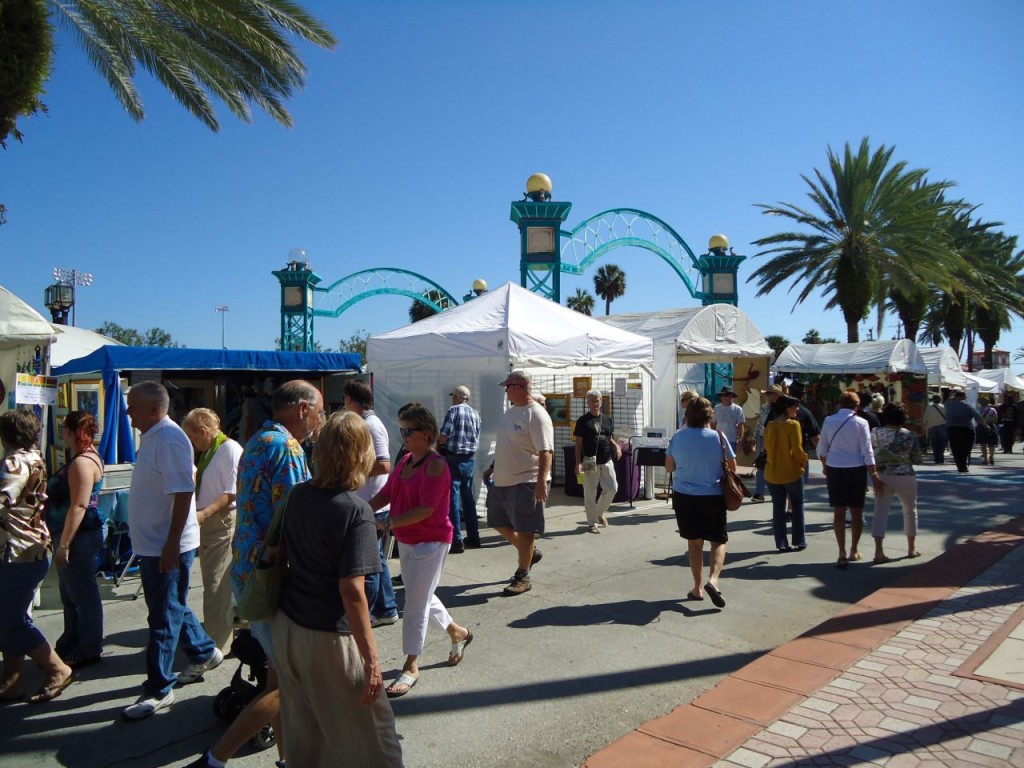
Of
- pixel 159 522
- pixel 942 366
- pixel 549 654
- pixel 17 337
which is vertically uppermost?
pixel 942 366

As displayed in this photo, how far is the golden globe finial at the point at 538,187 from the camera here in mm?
15602

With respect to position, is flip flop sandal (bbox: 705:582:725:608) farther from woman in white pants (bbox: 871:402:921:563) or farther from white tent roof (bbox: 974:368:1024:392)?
white tent roof (bbox: 974:368:1024:392)

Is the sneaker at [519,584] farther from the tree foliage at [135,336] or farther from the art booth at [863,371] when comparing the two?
the tree foliage at [135,336]

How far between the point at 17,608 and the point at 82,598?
47cm

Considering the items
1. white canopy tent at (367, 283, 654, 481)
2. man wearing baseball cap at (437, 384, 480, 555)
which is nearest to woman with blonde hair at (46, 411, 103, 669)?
man wearing baseball cap at (437, 384, 480, 555)

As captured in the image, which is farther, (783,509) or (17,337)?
(783,509)

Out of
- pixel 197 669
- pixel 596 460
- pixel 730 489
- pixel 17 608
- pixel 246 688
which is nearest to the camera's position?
pixel 246 688

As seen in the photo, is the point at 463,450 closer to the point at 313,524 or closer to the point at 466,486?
the point at 466,486

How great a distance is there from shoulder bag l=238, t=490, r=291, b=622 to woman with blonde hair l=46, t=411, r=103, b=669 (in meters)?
1.93

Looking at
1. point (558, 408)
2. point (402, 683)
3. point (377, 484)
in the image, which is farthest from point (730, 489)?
point (558, 408)

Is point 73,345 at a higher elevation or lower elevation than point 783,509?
higher

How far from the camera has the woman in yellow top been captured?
7160 mm

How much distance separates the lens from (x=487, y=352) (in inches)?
371

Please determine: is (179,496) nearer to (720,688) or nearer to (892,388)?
(720,688)
